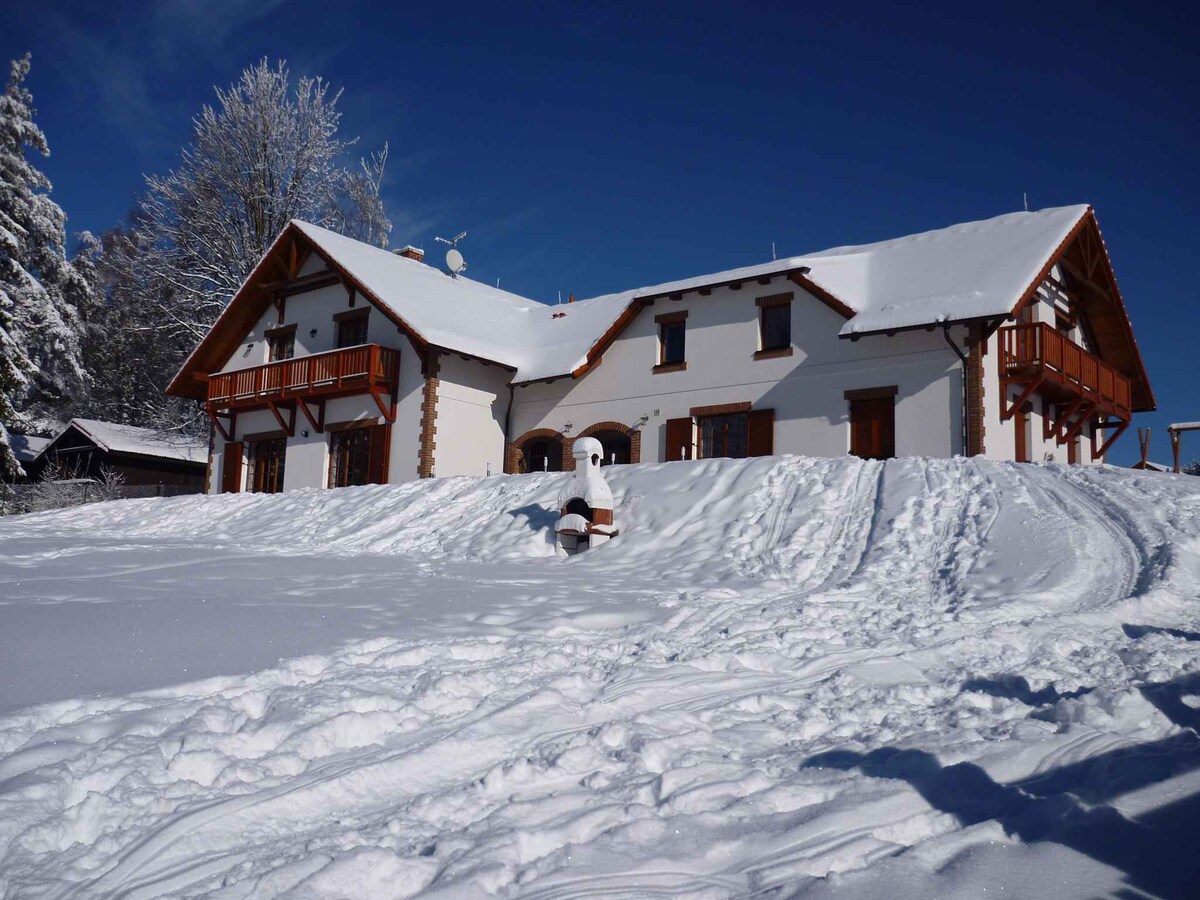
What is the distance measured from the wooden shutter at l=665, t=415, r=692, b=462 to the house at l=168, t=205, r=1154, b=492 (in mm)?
73

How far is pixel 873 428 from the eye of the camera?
18.6 metres

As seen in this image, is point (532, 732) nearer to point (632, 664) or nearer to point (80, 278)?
point (632, 664)

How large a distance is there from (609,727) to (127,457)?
31017 millimetres

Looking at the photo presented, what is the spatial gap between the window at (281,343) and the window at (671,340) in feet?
34.4

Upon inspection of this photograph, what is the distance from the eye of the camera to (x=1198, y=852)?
132 inches

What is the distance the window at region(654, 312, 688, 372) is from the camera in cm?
2161

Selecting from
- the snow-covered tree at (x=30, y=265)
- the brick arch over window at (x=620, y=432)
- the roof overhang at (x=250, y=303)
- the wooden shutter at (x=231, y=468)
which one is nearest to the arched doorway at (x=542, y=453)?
the brick arch over window at (x=620, y=432)

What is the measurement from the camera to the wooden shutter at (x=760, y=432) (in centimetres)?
1977

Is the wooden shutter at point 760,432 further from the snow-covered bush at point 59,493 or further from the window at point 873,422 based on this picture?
the snow-covered bush at point 59,493

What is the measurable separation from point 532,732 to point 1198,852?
295 cm

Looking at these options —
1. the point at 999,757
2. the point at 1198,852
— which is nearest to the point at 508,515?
the point at 999,757

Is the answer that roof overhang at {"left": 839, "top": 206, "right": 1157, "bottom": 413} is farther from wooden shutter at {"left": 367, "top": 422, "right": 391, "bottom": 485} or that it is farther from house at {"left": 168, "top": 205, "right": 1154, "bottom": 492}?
wooden shutter at {"left": 367, "top": 422, "right": 391, "bottom": 485}

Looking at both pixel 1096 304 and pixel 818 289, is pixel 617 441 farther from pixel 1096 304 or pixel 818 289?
pixel 1096 304

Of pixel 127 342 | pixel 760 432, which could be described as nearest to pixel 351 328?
pixel 760 432
